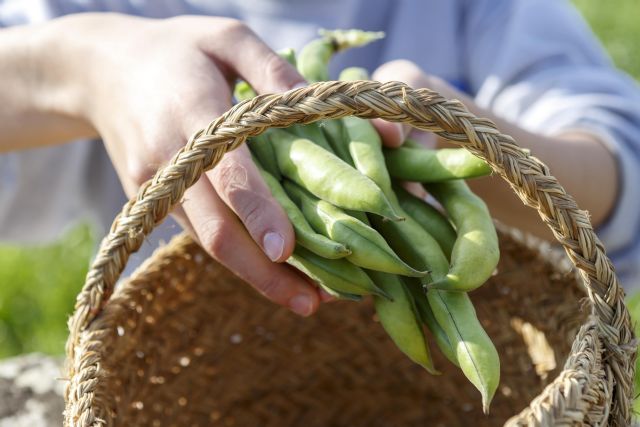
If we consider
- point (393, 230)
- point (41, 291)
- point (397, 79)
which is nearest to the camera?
point (393, 230)

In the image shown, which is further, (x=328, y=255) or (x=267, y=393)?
(x=267, y=393)

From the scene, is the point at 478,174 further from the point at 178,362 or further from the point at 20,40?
the point at 20,40

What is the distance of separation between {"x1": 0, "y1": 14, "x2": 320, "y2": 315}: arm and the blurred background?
0.84 m

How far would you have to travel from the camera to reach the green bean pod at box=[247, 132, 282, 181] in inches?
33.3

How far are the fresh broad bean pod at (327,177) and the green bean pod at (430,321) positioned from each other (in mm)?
113

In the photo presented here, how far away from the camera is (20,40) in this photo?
3.31 feet

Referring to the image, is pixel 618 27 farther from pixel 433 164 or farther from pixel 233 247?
pixel 233 247

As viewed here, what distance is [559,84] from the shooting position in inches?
52.2

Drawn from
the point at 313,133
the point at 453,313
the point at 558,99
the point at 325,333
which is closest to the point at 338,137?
the point at 313,133

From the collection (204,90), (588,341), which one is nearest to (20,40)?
(204,90)

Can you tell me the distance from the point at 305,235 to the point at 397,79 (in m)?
0.32

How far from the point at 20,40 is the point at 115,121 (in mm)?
254

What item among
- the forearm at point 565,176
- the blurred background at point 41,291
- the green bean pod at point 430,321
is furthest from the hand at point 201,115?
the blurred background at point 41,291

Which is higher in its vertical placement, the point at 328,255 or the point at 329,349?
the point at 328,255
